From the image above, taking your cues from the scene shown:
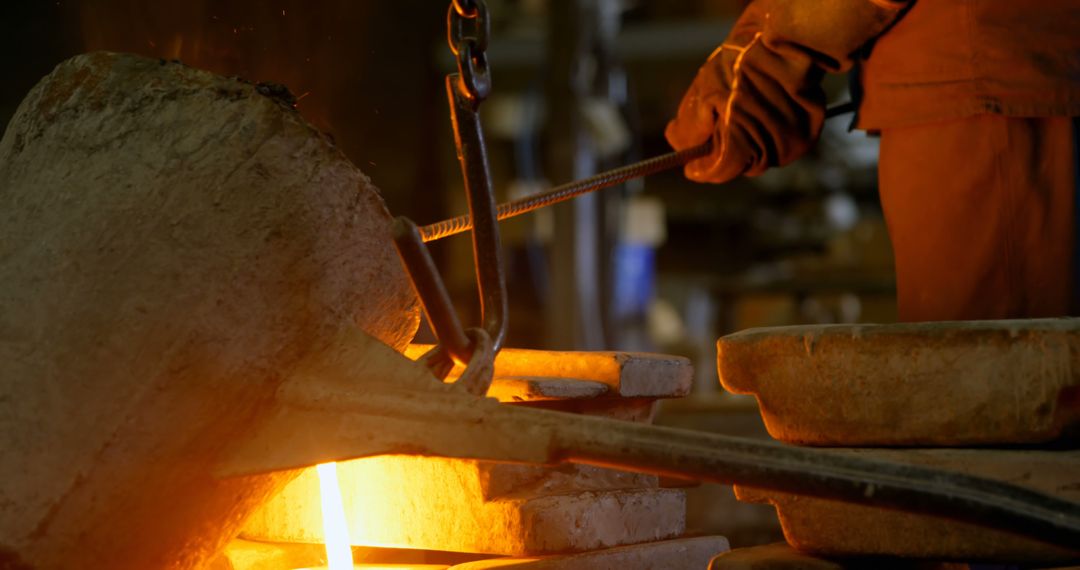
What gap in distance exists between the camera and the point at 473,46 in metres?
1.81

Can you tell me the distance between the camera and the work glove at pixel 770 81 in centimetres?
231

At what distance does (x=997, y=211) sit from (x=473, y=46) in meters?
1.17

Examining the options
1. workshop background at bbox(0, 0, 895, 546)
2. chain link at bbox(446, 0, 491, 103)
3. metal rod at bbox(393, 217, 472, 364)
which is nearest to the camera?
metal rod at bbox(393, 217, 472, 364)

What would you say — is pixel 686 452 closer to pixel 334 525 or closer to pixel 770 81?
pixel 334 525

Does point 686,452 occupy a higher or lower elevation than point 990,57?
lower

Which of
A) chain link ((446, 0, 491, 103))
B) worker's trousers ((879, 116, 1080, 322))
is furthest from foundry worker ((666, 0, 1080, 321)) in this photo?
chain link ((446, 0, 491, 103))

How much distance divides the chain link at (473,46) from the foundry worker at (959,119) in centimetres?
82

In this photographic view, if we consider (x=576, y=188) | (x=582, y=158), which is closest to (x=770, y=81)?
(x=576, y=188)

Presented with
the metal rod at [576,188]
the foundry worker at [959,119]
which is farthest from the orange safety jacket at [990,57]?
the metal rod at [576,188]

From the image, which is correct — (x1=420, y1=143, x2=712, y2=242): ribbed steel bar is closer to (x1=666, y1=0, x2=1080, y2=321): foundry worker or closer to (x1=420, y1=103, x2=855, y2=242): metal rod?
(x1=420, y1=103, x2=855, y2=242): metal rod

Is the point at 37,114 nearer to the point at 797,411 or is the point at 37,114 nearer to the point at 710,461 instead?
the point at 710,461

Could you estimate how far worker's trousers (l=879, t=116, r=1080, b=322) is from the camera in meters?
2.28

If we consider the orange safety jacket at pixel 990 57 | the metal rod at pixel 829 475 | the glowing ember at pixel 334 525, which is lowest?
the metal rod at pixel 829 475

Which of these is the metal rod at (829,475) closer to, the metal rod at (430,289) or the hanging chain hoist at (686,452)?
the hanging chain hoist at (686,452)
